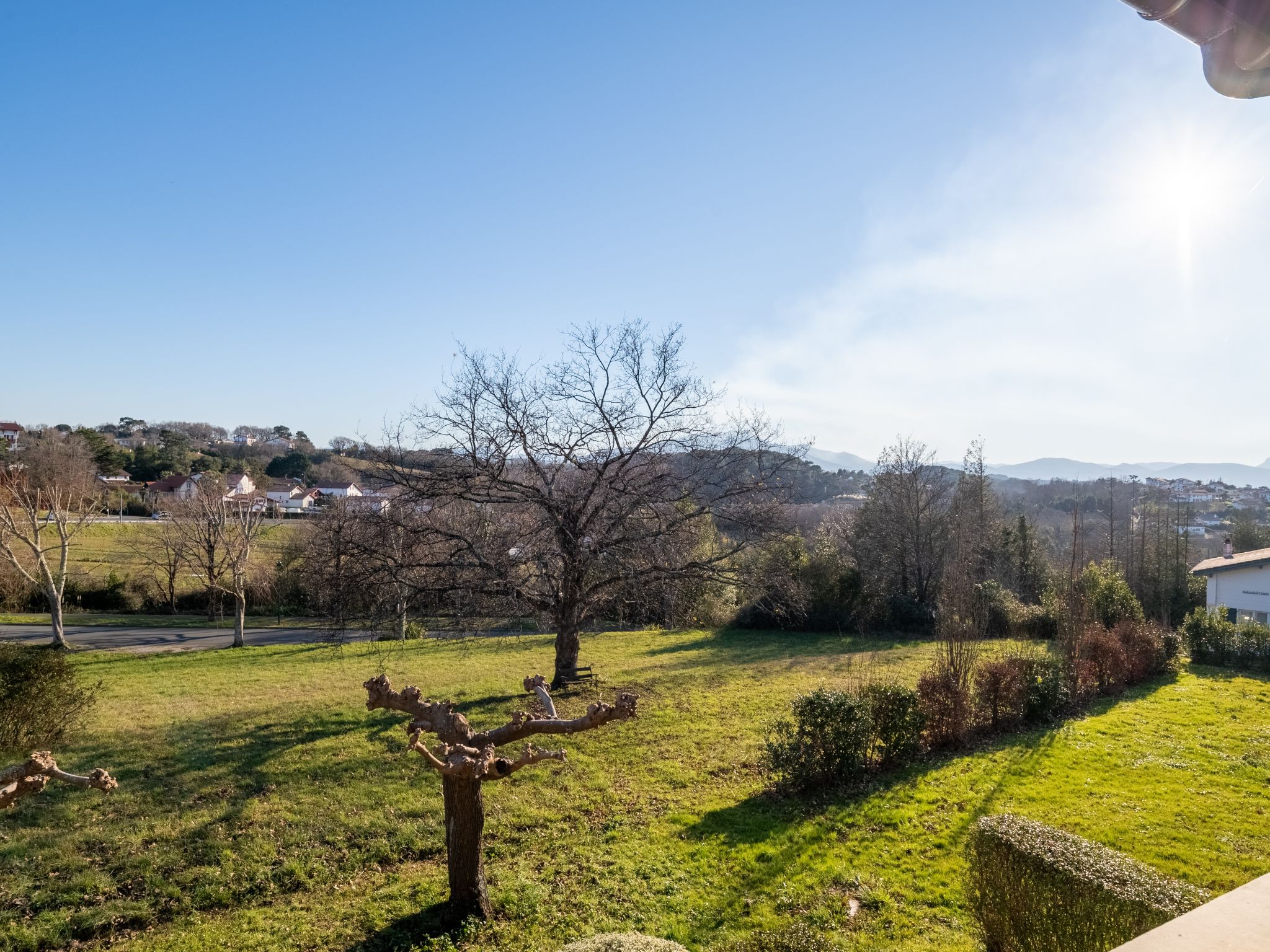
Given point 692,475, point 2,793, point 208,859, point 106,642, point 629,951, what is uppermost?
point 692,475

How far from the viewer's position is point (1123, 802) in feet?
24.5

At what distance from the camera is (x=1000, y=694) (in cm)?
1069

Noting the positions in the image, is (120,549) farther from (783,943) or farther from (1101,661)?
(1101,661)

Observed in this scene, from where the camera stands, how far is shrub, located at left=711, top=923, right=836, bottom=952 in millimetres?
4723

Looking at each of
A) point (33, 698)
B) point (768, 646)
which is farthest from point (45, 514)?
point (768, 646)

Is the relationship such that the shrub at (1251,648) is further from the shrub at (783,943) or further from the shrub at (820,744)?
the shrub at (783,943)

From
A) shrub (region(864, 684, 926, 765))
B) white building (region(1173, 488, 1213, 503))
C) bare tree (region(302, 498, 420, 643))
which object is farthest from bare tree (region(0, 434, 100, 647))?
white building (region(1173, 488, 1213, 503))

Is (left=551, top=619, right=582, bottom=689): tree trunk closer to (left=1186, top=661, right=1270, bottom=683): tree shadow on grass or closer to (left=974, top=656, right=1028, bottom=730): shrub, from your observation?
(left=974, top=656, right=1028, bottom=730): shrub

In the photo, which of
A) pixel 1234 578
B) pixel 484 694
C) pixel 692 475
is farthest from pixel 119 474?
pixel 1234 578

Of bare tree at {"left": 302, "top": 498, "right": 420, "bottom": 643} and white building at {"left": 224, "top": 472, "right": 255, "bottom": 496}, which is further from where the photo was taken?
white building at {"left": 224, "top": 472, "right": 255, "bottom": 496}

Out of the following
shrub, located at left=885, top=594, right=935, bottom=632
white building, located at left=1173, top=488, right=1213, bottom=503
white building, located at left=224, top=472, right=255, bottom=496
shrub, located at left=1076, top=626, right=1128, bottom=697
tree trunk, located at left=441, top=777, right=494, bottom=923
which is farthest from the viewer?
white building, located at left=1173, top=488, right=1213, bottom=503

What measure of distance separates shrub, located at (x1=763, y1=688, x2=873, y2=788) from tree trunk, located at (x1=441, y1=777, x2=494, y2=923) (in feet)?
13.7

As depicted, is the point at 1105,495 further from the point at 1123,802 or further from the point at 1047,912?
the point at 1047,912

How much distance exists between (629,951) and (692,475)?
9.54 meters
